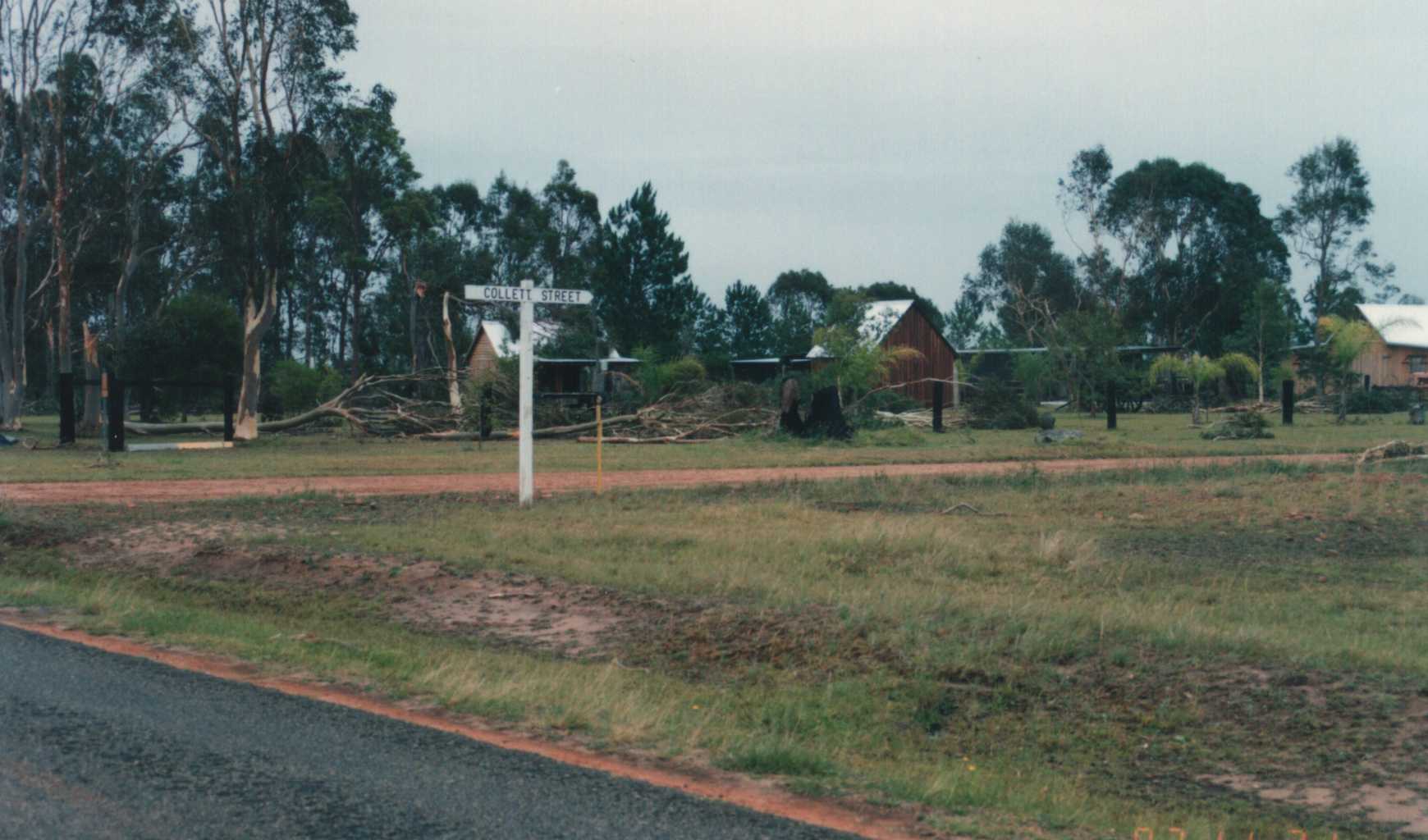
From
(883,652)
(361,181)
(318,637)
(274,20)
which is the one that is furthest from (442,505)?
(361,181)

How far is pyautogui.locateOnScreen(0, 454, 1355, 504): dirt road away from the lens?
19109mm

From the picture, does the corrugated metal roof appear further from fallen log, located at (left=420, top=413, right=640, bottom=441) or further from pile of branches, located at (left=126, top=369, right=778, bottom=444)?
fallen log, located at (left=420, top=413, right=640, bottom=441)

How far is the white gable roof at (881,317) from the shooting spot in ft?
192

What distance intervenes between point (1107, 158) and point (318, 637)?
3040 inches

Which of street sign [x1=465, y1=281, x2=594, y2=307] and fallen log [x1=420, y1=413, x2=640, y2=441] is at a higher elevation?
street sign [x1=465, y1=281, x2=594, y2=307]

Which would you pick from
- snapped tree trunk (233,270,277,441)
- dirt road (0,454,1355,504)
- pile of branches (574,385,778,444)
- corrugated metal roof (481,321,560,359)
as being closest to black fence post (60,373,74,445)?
snapped tree trunk (233,270,277,441)

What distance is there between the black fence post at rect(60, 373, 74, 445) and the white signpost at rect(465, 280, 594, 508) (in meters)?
19.0

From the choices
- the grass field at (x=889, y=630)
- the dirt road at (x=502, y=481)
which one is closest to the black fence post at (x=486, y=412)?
the dirt road at (x=502, y=481)

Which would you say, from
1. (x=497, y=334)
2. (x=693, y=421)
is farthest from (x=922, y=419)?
(x=497, y=334)

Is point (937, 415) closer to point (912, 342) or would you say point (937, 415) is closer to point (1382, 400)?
point (912, 342)

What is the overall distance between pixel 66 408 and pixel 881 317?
3796 centimetres

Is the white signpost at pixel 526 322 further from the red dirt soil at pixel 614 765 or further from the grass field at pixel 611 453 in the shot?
the red dirt soil at pixel 614 765

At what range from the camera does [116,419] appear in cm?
2942

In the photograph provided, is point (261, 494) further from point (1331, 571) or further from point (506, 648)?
point (1331, 571)
